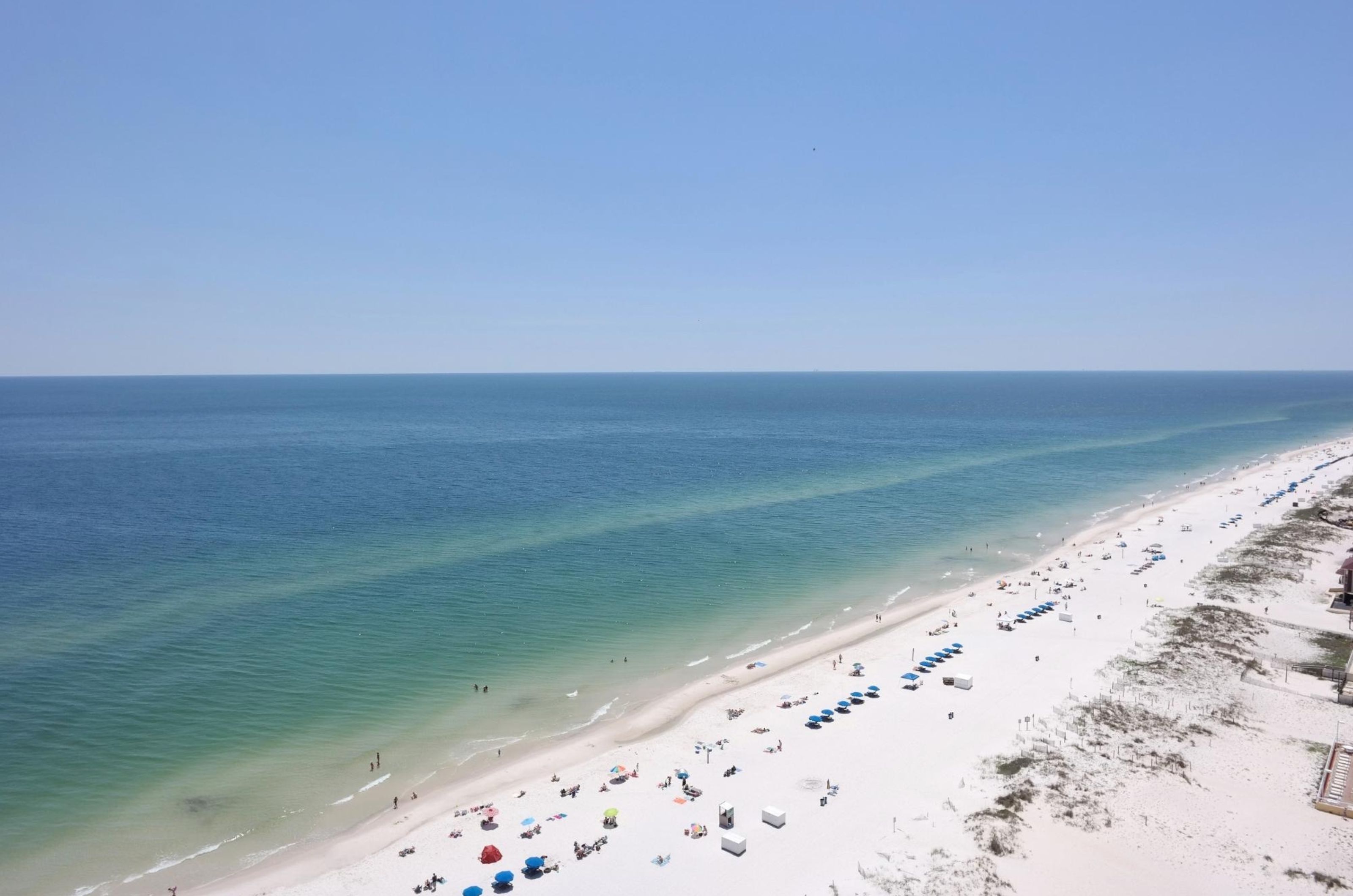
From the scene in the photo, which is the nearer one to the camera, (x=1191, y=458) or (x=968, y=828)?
(x=968, y=828)

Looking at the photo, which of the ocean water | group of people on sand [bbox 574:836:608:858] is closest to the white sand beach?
group of people on sand [bbox 574:836:608:858]

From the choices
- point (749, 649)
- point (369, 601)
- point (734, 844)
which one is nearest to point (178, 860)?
point (734, 844)

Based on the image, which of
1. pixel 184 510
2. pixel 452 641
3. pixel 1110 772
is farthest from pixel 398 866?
pixel 184 510

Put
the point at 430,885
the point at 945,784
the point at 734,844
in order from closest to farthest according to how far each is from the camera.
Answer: the point at 430,885, the point at 734,844, the point at 945,784

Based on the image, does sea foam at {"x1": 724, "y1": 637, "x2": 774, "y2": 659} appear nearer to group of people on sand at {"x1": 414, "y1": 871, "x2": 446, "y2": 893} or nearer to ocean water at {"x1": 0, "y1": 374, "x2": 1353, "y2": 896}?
ocean water at {"x1": 0, "y1": 374, "x2": 1353, "y2": 896}

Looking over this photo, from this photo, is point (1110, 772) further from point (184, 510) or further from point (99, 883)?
point (184, 510)

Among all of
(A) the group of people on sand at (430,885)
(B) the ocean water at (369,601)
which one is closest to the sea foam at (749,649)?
(B) the ocean water at (369,601)

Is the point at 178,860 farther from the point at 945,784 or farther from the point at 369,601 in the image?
the point at 945,784
